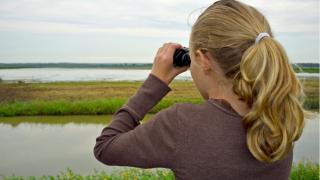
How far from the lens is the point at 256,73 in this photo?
0.88 m

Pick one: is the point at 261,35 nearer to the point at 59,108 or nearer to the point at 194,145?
the point at 194,145

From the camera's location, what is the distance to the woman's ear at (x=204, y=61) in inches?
36.4

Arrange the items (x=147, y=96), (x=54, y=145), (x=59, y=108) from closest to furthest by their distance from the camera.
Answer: (x=147, y=96) < (x=54, y=145) < (x=59, y=108)

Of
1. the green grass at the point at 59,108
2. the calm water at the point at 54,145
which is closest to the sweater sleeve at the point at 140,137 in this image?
the calm water at the point at 54,145

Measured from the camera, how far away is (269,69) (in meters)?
0.88

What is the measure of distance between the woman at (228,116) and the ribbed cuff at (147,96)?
72 mm

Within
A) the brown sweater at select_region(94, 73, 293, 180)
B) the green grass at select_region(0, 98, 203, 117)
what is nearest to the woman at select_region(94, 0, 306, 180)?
the brown sweater at select_region(94, 73, 293, 180)

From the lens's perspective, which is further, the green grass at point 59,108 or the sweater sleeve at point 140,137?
the green grass at point 59,108

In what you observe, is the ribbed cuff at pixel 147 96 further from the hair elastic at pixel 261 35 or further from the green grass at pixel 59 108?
the green grass at pixel 59 108

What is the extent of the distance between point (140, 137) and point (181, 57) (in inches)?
9.8

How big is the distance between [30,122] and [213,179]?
8.08 metres

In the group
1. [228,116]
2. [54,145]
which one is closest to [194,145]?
[228,116]

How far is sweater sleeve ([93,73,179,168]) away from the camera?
0.88 metres

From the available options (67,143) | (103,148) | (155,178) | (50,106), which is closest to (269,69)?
(103,148)
